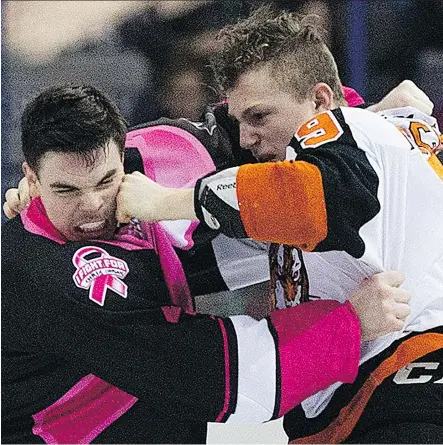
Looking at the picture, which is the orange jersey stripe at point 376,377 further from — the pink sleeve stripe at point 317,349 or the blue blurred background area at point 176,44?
the blue blurred background area at point 176,44

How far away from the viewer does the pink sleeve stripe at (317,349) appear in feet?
2.80

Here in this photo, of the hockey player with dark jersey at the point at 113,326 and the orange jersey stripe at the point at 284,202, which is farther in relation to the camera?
the hockey player with dark jersey at the point at 113,326

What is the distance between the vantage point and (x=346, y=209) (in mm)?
768

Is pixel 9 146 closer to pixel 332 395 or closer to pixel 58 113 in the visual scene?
pixel 58 113

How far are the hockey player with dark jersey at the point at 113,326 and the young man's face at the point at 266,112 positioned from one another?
0.14 m

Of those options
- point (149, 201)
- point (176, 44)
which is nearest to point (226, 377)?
point (149, 201)

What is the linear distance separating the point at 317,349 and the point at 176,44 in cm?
44

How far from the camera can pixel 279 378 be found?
86 centimetres

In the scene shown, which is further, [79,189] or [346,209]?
[79,189]

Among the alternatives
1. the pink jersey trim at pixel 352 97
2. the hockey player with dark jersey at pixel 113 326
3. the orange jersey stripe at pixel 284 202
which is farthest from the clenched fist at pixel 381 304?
the pink jersey trim at pixel 352 97

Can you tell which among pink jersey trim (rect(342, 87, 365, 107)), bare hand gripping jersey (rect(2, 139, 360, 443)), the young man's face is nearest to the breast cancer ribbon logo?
bare hand gripping jersey (rect(2, 139, 360, 443))

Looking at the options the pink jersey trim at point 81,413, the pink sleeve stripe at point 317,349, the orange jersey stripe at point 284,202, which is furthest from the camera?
the pink jersey trim at point 81,413

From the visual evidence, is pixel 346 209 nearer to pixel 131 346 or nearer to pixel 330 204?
pixel 330 204

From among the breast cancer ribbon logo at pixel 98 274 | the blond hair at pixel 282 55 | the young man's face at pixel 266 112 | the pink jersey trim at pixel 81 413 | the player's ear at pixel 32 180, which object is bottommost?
the pink jersey trim at pixel 81 413
